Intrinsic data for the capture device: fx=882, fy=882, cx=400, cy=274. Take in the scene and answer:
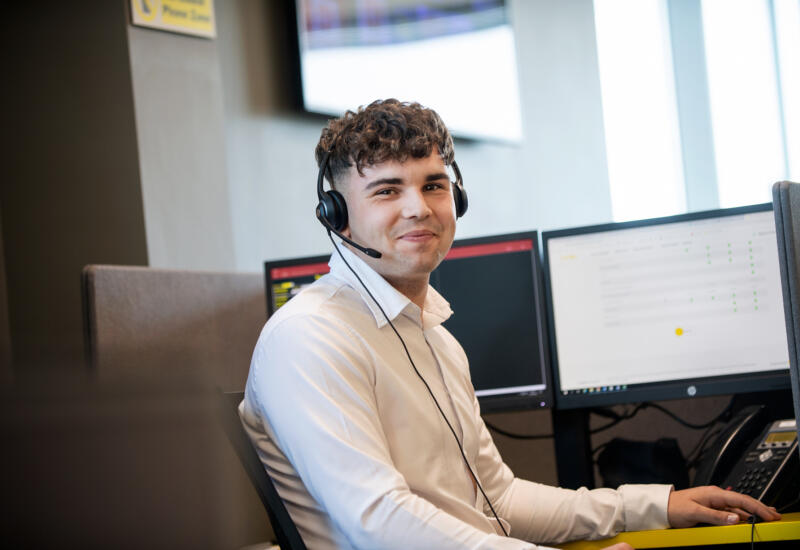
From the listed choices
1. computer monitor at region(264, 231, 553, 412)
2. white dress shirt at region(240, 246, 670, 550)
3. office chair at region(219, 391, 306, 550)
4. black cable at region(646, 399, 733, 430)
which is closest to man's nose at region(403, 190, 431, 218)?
white dress shirt at region(240, 246, 670, 550)

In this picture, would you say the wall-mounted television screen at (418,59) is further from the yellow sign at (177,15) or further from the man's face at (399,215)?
the man's face at (399,215)

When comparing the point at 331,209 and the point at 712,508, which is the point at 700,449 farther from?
the point at 331,209

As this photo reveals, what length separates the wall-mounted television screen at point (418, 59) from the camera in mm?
2926

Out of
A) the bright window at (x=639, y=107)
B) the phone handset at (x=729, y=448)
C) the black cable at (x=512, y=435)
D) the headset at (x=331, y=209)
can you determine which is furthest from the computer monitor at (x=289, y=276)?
the bright window at (x=639, y=107)

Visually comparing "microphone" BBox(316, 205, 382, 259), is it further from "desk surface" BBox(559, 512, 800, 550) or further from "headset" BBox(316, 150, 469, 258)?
"desk surface" BBox(559, 512, 800, 550)

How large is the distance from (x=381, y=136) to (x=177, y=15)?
1362mm

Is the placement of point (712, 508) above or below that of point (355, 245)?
below

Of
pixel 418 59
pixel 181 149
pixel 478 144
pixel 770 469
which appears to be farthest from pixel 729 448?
pixel 478 144

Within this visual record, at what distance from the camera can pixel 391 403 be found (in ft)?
3.78

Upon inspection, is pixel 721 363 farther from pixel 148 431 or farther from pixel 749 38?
pixel 749 38

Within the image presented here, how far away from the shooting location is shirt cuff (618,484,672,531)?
1.33 meters

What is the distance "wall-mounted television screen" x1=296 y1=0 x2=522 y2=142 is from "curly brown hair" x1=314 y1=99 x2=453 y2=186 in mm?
1639

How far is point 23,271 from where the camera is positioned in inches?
97.2

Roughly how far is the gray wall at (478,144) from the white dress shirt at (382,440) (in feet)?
4.62
